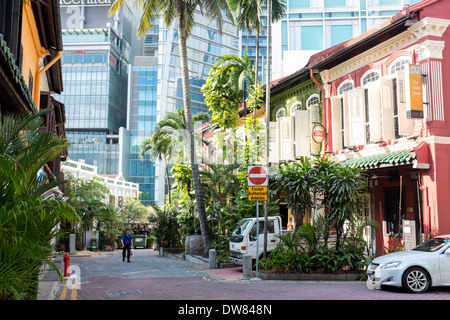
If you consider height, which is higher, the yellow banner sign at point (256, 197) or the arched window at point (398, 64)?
the arched window at point (398, 64)

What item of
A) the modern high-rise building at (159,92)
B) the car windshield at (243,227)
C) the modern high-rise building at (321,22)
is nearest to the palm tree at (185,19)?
the car windshield at (243,227)

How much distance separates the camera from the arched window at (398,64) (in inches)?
637

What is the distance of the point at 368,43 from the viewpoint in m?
17.9

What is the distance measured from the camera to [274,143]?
2338 centimetres

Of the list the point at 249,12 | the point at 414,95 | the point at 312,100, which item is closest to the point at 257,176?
the point at 414,95

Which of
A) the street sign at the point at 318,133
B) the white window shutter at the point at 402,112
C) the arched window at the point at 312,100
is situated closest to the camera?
the white window shutter at the point at 402,112

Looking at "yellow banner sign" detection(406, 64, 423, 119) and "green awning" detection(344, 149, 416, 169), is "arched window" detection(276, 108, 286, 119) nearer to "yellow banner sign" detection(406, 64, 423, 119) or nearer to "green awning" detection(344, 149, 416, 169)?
"green awning" detection(344, 149, 416, 169)

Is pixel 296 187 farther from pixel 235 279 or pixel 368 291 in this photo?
pixel 368 291

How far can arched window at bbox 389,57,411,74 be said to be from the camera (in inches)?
637

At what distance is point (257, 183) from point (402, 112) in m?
5.45

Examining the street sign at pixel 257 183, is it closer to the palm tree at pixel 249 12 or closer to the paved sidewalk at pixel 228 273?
the paved sidewalk at pixel 228 273

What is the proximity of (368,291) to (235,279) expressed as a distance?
434 cm

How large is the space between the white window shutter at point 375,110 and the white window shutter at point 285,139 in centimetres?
563
